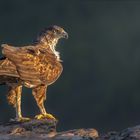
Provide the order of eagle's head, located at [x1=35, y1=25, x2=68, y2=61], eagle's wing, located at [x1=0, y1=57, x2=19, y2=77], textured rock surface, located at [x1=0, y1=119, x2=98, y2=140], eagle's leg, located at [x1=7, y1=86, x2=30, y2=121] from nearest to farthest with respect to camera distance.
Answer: textured rock surface, located at [x1=0, y1=119, x2=98, y2=140] < eagle's wing, located at [x1=0, y1=57, x2=19, y2=77] < eagle's leg, located at [x1=7, y1=86, x2=30, y2=121] < eagle's head, located at [x1=35, y1=25, x2=68, y2=61]

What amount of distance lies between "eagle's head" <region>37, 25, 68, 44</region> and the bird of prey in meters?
0.17

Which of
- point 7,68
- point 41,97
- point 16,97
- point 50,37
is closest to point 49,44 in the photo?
point 50,37

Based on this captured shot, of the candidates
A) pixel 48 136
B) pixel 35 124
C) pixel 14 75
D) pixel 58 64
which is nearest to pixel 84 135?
pixel 48 136

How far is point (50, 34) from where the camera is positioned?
13.3 meters

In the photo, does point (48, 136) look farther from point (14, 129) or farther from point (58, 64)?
point (58, 64)

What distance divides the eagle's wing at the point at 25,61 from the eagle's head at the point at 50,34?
95 cm

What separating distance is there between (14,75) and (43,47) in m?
1.63

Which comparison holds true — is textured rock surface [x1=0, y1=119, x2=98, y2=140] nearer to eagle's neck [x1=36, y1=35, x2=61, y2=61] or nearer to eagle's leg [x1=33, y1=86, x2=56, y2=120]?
eagle's leg [x1=33, y1=86, x2=56, y2=120]

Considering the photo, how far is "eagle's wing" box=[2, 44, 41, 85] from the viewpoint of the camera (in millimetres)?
11617

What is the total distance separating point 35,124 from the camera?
1069 cm

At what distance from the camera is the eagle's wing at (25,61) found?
1162 centimetres

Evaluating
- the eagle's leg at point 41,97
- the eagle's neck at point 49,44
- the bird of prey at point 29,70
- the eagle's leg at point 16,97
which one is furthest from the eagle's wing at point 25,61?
the eagle's neck at point 49,44

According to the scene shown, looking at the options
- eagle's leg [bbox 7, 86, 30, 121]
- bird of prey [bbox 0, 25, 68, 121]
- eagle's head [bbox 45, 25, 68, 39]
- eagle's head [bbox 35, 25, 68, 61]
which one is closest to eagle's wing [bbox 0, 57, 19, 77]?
bird of prey [bbox 0, 25, 68, 121]

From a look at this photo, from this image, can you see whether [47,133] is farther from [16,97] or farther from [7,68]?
[16,97]
